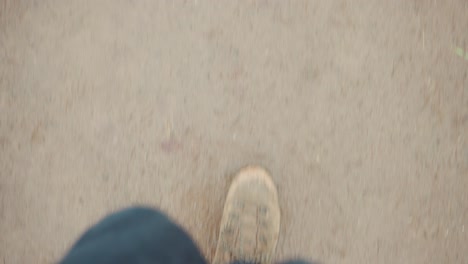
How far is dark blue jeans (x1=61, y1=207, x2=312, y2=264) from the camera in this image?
36.4 inches

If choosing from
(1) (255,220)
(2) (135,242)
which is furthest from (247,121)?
(2) (135,242)

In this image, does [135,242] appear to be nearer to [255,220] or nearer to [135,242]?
[135,242]

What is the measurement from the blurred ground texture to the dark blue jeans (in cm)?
3

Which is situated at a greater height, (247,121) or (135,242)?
(247,121)

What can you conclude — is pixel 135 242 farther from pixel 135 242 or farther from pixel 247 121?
pixel 247 121

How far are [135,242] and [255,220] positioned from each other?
28 cm

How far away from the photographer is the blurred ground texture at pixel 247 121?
3.34ft

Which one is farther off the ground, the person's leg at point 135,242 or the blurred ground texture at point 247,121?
the blurred ground texture at point 247,121

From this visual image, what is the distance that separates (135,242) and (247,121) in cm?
38

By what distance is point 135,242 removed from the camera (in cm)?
95

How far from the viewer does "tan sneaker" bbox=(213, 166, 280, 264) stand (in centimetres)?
101

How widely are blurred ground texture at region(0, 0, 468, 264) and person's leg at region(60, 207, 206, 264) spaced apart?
0.03 metres

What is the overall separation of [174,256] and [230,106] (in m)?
0.37

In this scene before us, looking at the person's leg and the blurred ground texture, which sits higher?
the blurred ground texture
